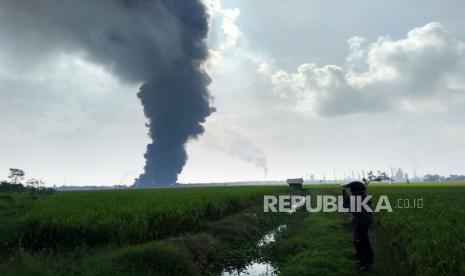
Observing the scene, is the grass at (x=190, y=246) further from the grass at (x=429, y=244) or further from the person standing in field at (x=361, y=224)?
the person standing in field at (x=361, y=224)

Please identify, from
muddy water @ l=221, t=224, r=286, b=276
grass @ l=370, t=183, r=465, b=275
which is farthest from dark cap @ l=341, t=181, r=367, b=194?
muddy water @ l=221, t=224, r=286, b=276

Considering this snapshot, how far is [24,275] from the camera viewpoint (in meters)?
9.11

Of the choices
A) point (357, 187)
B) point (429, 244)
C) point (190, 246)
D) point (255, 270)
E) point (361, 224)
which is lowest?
point (255, 270)

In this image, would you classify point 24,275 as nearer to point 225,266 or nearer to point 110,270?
point 110,270

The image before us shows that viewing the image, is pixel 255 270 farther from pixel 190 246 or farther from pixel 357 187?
pixel 357 187

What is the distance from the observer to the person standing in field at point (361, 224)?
11.2 meters

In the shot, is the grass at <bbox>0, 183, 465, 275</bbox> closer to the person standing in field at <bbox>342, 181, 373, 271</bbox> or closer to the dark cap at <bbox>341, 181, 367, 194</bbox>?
the person standing in field at <bbox>342, 181, 373, 271</bbox>

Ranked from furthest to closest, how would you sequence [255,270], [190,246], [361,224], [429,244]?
[190,246] → [255,270] → [361,224] → [429,244]

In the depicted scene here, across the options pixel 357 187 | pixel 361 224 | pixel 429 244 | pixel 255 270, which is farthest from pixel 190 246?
pixel 429 244

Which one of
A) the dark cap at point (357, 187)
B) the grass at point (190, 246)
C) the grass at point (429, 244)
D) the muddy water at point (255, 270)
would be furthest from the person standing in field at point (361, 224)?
the muddy water at point (255, 270)

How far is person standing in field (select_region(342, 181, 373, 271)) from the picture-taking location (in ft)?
36.8

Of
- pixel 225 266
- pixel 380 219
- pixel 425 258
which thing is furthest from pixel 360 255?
pixel 380 219

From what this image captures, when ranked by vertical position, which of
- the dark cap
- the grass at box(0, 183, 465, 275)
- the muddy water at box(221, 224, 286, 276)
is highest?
the dark cap

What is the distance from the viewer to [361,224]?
11297 mm
